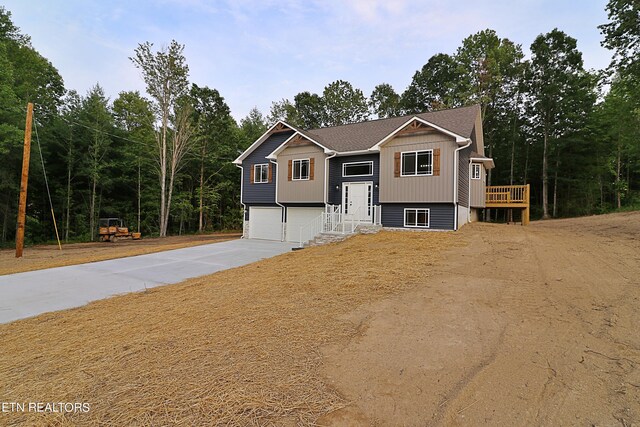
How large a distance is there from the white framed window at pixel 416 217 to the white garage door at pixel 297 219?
16.7ft

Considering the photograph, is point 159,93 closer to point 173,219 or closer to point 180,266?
point 173,219

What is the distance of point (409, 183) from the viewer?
1377cm

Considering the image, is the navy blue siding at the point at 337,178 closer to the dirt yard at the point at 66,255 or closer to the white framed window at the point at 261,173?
the white framed window at the point at 261,173

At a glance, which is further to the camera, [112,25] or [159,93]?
[159,93]

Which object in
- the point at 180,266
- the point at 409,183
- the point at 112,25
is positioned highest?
the point at 112,25

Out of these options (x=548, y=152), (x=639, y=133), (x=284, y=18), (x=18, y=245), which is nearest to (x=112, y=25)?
(x=284, y=18)

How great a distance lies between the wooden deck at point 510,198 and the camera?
53.8 feet

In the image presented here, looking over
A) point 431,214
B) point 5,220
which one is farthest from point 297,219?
point 5,220

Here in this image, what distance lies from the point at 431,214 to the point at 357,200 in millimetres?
3869

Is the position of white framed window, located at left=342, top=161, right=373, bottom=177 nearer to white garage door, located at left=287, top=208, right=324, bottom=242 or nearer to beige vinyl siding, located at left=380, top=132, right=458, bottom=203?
beige vinyl siding, located at left=380, top=132, right=458, bottom=203

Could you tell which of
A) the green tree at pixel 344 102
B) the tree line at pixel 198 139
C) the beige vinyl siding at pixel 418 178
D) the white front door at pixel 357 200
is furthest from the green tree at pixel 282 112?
the beige vinyl siding at pixel 418 178

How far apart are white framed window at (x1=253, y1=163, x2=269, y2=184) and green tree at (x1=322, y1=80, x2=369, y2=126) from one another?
20.8m

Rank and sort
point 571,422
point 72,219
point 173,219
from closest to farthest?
point 571,422 < point 72,219 < point 173,219

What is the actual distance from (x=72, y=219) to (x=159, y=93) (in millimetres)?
12984
